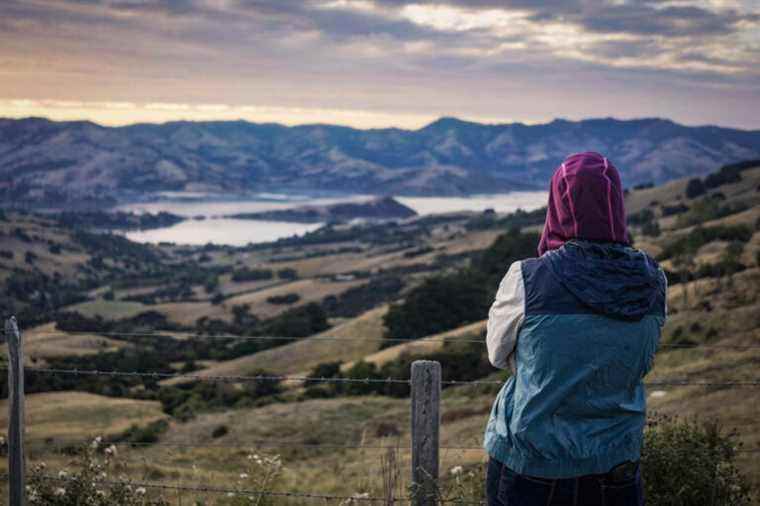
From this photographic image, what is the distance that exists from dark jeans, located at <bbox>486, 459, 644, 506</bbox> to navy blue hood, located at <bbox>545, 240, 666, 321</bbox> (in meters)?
0.73

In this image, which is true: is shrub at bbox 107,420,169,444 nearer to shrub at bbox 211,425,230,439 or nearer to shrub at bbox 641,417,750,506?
shrub at bbox 211,425,230,439

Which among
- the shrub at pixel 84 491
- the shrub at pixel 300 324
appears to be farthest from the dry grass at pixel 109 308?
the shrub at pixel 84 491

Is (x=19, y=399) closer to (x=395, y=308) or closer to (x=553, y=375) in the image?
(x=553, y=375)

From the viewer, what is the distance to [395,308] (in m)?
51.8

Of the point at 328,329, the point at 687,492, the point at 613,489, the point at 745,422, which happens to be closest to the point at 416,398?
the point at 613,489

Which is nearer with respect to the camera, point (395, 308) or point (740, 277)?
point (740, 277)

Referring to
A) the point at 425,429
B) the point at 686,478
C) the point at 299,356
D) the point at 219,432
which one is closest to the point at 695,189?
the point at 299,356

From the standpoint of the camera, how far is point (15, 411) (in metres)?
5.38

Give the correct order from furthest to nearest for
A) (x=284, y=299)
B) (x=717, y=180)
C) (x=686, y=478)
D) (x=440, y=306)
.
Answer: (x=717, y=180)
(x=284, y=299)
(x=440, y=306)
(x=686, y=478)

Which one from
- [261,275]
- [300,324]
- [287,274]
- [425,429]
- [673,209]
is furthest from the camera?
[261,275]

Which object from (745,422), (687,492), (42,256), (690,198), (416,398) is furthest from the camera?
(42,256)

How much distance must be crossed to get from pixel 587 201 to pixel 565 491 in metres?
1.22

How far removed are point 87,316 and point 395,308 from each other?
2133 inches

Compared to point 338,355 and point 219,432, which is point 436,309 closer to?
point 338,355
